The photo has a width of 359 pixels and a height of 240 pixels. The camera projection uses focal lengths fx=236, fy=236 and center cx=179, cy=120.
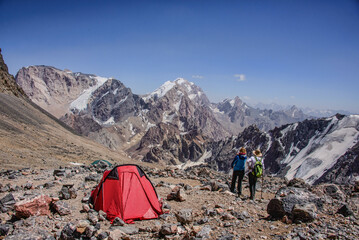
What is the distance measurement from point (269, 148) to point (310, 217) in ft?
598

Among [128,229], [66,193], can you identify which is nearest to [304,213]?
[128,229]

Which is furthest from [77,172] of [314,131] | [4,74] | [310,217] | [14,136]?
[314,131]

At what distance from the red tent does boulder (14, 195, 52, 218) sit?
213 cm

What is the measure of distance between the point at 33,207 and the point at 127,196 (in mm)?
3570

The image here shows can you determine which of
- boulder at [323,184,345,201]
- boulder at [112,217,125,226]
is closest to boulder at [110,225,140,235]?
boulder at [112,217,125,226]

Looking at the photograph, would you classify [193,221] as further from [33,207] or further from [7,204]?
[7,204]

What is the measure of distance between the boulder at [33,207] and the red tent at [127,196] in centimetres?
213

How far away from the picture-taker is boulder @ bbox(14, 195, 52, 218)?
344 inches

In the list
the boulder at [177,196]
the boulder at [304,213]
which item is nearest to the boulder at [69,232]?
the boulder at [177,196]

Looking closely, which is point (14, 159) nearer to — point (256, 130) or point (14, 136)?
point (14, 136)

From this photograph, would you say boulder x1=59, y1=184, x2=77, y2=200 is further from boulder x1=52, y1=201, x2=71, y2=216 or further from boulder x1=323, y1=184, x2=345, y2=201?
boulder x1=323, y1=184, x2=345, y2=201

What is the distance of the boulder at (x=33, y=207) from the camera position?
28.6 ft

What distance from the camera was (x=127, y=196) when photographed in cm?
1047

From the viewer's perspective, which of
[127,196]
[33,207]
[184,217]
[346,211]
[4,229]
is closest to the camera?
[4,229]
